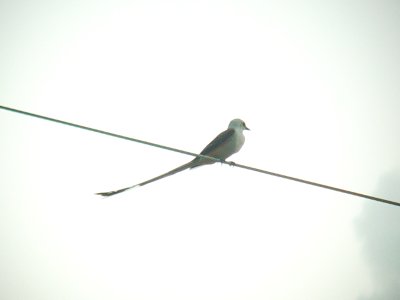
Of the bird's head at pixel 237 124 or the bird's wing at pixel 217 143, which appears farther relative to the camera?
the bird's head at pixel 237 124

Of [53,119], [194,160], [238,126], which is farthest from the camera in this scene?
[238,126]

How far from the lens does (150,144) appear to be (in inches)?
131

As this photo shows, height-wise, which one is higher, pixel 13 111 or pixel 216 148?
pixel 216 148

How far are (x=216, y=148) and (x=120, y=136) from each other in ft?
12.3

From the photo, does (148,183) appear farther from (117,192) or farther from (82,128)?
(82,128)

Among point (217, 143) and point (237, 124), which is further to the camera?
point (237, 124)

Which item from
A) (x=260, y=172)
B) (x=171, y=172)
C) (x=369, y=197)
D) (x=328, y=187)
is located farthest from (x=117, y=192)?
(x=369, y=197)

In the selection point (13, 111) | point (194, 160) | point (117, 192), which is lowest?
point (117, 192)

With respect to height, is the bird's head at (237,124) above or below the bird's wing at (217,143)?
above

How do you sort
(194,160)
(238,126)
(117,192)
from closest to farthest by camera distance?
(117,192) < (194,160) < (238,126)

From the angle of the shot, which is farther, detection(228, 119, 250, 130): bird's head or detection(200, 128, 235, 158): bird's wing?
detection(228, 119, 250, 130): bird's head

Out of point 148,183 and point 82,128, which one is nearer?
point 82,128

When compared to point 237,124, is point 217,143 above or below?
below

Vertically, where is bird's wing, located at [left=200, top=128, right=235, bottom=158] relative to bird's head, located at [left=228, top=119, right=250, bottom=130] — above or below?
below
